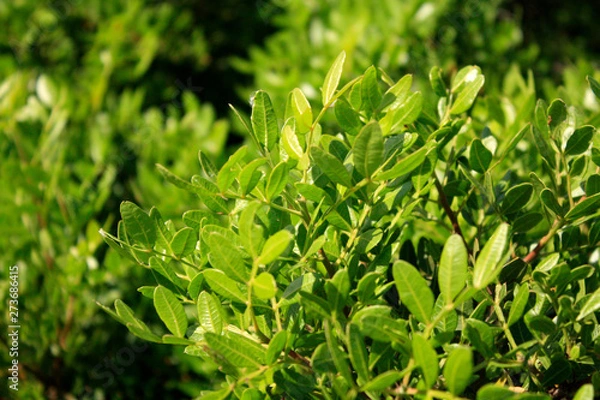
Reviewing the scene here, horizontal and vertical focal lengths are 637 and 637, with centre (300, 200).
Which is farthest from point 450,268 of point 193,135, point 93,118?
point 93,118

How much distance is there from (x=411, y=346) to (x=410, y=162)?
232mm

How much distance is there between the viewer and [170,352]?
6.06 feet

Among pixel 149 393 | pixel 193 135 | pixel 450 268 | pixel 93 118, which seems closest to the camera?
pixel 450 268

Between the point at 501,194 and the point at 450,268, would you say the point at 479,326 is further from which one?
the point at 501,194

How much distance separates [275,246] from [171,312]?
20cm

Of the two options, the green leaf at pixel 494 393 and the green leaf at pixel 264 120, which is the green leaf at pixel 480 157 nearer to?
the green leaf at pixel 264 120

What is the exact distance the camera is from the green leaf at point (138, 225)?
92 cm

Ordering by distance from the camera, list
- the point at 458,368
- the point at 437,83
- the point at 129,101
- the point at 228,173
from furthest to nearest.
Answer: the point at 129,101, the point at 437,83, the point at 228,173, the point at 458,368

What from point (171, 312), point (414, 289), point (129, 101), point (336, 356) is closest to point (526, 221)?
point (414, 289)

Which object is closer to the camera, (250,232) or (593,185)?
(250,232)

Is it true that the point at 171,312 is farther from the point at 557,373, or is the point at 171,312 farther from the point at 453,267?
the point at 557,373

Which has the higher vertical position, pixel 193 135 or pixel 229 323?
pixel 229 323

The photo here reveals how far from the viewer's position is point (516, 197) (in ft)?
3.26

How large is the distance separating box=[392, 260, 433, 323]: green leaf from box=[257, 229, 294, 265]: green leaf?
0.42 ft
